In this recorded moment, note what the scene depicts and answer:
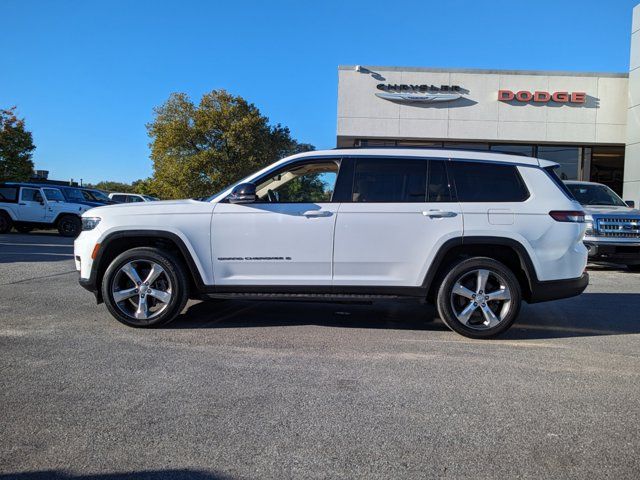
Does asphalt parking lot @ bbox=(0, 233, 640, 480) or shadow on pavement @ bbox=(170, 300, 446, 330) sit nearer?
asphalt parking lot @ bbox=(0, 233, 640, 480)

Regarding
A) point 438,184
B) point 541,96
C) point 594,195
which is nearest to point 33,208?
point 438,184

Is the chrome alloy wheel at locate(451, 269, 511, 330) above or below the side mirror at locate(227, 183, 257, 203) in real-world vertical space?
below

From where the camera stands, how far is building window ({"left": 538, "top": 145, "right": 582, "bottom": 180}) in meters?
22.2

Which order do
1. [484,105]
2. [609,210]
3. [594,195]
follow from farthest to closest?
[484,105], [594,195], [609,210]

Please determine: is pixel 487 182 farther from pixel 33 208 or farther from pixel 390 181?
pixel 33 208

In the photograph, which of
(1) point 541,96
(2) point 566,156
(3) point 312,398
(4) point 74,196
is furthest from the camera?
(2) point 566,156

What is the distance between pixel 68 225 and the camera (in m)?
19.0

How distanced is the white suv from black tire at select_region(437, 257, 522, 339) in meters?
0.01

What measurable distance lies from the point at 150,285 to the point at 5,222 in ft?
54.3

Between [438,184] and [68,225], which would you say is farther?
[68,225]

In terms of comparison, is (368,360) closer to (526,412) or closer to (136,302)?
(526,412)

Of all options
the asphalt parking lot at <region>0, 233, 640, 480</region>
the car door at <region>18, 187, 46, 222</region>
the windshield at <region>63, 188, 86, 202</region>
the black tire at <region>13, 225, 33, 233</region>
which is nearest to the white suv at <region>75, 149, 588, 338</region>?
the asphalt parking lot at <region>0, 233, 640, 480</region>

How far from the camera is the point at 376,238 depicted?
5.23 metres

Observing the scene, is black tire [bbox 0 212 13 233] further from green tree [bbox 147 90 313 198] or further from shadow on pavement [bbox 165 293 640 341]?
shadow on pavement [bbox 165 293 640 341]
